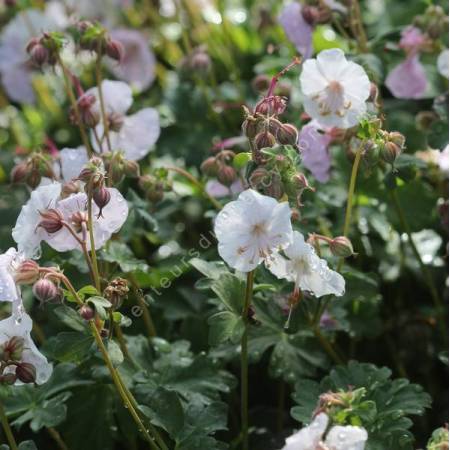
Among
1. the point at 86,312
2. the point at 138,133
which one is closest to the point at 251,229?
the point at 86,312

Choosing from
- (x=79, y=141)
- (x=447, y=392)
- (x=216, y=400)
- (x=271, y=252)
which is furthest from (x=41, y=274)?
(x=79, y=141)

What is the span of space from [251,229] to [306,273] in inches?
5.2

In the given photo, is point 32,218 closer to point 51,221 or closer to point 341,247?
point 51,221

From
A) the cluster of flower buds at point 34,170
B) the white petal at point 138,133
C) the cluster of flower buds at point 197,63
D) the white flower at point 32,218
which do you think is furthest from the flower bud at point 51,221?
the cluster of flower buds at point 197,63

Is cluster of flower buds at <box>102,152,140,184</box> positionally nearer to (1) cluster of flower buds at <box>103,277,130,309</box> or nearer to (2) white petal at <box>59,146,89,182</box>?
(2) white petal at <box>59,146,89,182</box>

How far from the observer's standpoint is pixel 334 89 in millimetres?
1512

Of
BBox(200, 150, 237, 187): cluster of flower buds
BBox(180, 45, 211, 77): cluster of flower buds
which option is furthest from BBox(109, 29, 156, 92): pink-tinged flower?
BBox(200, 150, 237, 187): cluster of flower buds

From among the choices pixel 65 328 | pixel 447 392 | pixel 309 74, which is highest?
pixel 309 74

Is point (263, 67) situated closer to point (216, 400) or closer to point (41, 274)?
point (216, 400)

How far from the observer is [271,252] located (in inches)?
49.7

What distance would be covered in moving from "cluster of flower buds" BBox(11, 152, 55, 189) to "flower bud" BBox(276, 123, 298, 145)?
16.8 inches

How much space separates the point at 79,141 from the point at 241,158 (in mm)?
1114

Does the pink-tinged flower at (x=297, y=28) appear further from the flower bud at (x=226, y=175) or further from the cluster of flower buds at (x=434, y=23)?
the flower bud at (x=226, y=175)

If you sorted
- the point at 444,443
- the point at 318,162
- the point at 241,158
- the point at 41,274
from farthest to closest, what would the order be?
1. the point at 318,162
2. the point at 241,158
3. the point at 41,274
4. the point at 444,443
